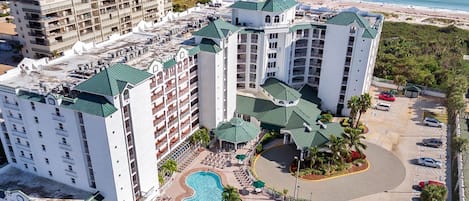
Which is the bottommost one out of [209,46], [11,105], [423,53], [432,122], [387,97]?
[432,122]

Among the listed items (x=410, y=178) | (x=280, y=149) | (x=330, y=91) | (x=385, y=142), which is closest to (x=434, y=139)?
(x=385, y=142)

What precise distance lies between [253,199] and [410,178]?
27.0 meters

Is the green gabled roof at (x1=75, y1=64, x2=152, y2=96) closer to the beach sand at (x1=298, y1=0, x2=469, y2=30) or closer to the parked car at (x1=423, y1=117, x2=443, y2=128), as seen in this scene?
the parked car at (x1=423, y1=117, x2=443, y2=128)

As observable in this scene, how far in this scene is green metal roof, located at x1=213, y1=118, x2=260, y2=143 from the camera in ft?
230

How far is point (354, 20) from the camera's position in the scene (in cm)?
7581

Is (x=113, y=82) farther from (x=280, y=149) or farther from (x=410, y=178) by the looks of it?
(x=410, y=178)

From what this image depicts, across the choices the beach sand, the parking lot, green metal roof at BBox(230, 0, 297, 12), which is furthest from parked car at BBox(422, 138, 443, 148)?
the beach sand

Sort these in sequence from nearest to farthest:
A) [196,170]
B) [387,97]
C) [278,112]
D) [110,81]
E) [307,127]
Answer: [110,81]
[196,170]
[307,127]
[278,112]
[387,97]

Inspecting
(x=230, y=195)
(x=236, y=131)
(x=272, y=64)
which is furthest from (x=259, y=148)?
(x=230, y=195)

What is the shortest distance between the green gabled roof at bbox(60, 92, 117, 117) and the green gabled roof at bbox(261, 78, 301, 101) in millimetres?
38690

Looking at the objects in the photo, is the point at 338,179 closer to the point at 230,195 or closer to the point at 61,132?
the point at 230,195

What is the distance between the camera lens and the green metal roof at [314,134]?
67144 millimetres

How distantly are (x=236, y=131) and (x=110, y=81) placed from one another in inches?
1158

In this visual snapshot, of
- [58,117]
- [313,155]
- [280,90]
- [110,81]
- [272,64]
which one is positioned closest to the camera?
[110,81]
